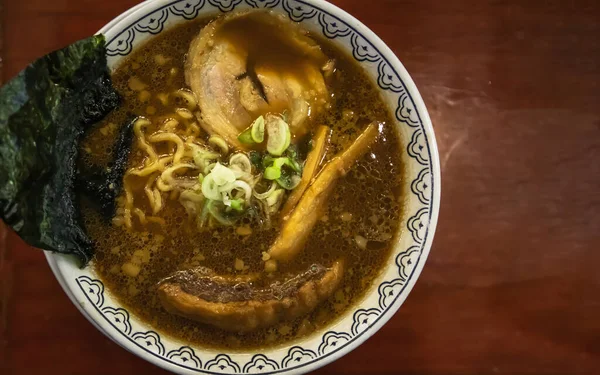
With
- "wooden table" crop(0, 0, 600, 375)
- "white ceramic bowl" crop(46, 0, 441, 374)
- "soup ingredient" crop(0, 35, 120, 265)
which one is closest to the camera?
"soup ingredient" crop(0, 35, 120, 265)

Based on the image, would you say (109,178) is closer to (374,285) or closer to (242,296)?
(242,296)

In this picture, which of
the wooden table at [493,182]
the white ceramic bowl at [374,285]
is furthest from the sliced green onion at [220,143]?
the wooden table at [493,182]

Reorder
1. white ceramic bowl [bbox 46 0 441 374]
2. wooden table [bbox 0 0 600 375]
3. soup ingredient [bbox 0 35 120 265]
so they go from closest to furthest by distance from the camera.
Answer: soup ingredient [bbox 0 35 120 265] < white ceramic bowl [bbox 46 0 441 374] < wooden table [bbox 0 0 600 375]

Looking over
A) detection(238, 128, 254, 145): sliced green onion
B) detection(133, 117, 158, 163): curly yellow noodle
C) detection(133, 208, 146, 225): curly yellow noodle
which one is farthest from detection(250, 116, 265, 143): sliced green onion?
detection(133, 208, 146, 225): curly yellow noodle

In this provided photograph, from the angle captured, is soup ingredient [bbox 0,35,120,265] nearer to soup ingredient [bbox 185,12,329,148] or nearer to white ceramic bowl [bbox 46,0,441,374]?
white ceramic bowl [bbox 46,0,441,374]

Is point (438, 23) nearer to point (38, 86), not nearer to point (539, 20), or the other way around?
point (539, 20)
